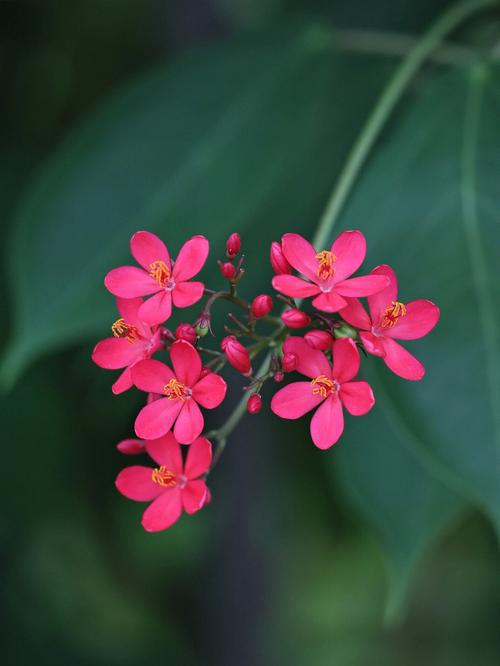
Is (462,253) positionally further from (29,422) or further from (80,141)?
(29,422)

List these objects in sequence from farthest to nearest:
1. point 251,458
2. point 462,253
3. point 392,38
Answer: point 251,458
point 392,38
point 462,253

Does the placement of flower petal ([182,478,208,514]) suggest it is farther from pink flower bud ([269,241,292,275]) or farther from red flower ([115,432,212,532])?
pink flower bud ([269,241,292,275])

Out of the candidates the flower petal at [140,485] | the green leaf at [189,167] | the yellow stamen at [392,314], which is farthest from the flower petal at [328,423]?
the green leaf at [189,167]

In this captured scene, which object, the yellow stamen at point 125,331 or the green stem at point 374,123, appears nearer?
the yellow stamen at point 125,331

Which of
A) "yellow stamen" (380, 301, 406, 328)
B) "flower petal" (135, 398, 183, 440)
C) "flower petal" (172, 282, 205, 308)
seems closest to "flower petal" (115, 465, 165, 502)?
"flower petal" (135, 398, 183, 440)

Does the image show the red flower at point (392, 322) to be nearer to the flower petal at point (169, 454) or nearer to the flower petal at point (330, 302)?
the flower petal at point (330, 302)

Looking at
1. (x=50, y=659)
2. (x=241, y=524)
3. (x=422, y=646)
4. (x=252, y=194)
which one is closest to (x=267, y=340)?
(x=252, y=194)

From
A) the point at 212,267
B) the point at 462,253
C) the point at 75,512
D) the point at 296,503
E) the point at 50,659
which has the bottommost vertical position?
the point at 50,659

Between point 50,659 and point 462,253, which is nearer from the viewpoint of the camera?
point 462,253
